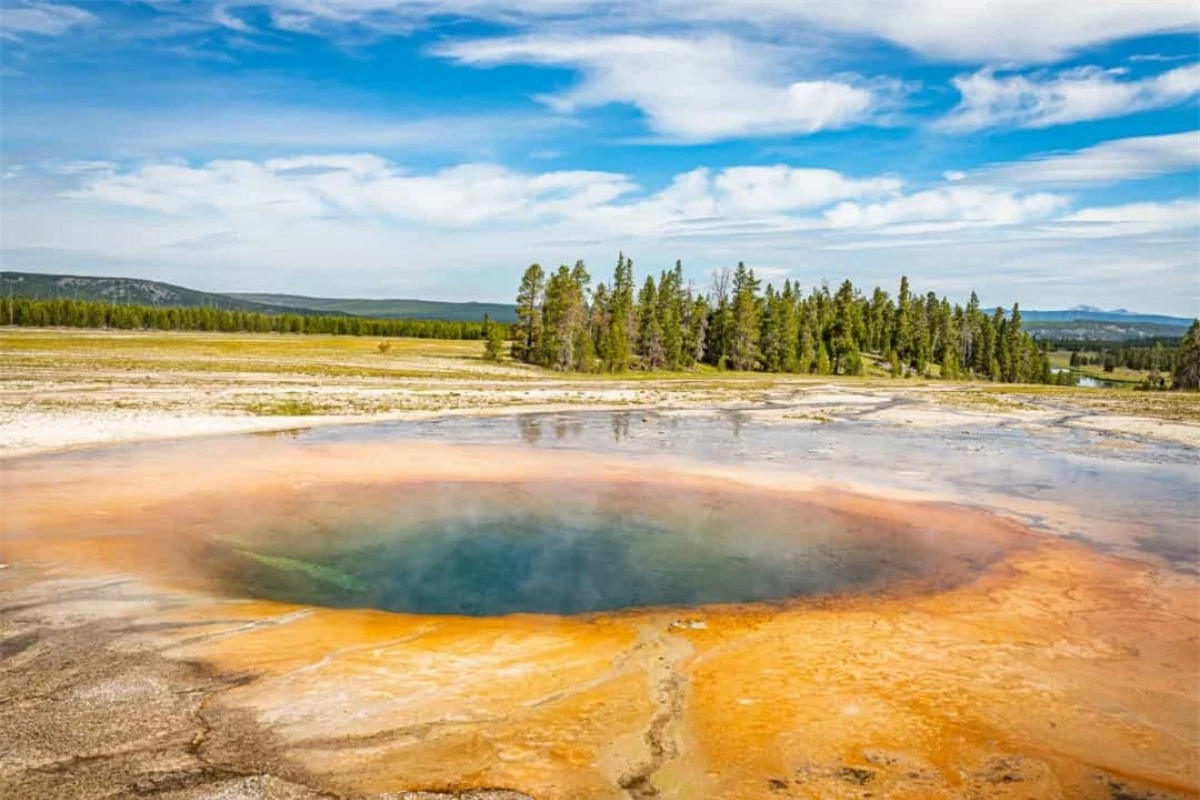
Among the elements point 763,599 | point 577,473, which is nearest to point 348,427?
point 577,473

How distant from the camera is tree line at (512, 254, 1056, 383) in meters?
85.0

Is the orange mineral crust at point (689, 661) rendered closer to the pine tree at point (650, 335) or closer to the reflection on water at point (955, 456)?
the reflection on water at point (955, 456)

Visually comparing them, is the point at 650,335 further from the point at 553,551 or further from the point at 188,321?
the point at 188,321

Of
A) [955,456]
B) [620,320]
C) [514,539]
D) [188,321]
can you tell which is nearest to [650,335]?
[620,320]

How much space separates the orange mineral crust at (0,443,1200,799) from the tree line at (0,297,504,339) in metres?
123

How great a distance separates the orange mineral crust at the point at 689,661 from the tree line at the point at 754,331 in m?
66.0

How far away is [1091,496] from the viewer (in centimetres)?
2291

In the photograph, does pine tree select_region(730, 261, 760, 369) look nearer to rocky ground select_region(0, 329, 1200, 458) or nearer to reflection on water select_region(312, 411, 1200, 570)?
rocky ground select_region(0, 329, 1200, 458)

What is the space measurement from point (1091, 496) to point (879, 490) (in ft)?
19.8

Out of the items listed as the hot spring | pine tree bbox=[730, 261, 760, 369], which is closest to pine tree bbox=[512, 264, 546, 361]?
pine tree bbox=[730, 261, 760, 369]

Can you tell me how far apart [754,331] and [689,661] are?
92708mm

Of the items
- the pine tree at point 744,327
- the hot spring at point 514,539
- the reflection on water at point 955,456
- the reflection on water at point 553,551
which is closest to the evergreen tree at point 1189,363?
the pine tree at point 744,327

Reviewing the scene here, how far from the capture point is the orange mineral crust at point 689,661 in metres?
7.51

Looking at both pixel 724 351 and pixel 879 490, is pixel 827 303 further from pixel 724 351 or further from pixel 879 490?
pixel 879 490
